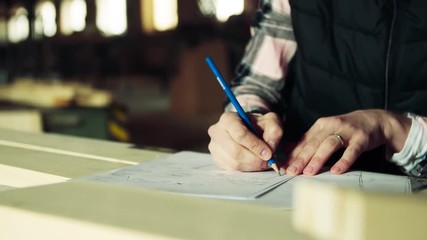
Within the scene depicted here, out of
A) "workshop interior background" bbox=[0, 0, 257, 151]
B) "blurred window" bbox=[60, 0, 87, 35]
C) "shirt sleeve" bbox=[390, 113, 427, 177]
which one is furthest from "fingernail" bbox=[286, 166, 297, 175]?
"blurred window" bbox=[60, 0, 87, 35]

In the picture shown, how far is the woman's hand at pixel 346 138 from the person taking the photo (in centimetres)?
77

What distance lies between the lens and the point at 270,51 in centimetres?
123

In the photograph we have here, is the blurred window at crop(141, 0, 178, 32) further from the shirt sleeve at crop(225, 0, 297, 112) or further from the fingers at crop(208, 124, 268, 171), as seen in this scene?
the fingers at crop(208, 124, 268, 171)

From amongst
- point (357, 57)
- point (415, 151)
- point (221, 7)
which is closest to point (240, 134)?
point (415, 151)

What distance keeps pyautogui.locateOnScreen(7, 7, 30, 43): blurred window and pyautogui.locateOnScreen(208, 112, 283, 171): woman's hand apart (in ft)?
31.5

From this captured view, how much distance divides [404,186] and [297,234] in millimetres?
286

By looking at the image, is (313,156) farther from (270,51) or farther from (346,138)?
(270,51)

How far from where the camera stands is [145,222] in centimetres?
47

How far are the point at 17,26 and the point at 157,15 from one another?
10.4 ft

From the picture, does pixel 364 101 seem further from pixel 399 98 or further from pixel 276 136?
pixel 276 136

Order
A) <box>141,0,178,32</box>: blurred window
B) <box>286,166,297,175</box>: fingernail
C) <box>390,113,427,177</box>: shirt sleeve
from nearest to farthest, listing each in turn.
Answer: <box>286,166,297,175</box>: fingernail → <box>390,113,427,177</box>: shirt sleeve → <box>141,0,178,32</box>: blurred window

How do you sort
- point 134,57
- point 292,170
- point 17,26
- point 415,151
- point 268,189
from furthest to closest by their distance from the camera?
point 17,26 < point 134,57 < point 415,151 < point 292,170 < point 268,189

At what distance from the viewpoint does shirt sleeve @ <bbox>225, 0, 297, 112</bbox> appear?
1.23 metres

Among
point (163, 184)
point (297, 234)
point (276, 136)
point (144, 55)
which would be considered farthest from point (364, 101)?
point (144, 55)
